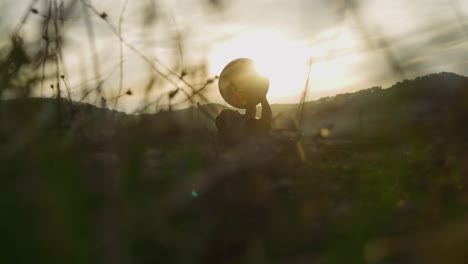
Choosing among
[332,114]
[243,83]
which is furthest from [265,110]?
[332,114]

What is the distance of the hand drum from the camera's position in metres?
4.65

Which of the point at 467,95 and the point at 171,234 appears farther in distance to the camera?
Result: the point at 467,95

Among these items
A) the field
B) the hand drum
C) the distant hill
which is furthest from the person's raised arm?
the field

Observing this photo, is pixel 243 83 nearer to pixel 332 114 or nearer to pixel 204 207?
pixel 332 114

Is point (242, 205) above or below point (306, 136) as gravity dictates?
below

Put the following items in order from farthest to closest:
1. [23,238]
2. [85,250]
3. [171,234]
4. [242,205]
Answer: [242,205] → [171,234] → [23,238] → [85,250]

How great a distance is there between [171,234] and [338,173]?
133 cm

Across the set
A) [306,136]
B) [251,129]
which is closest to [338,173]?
[306,136]

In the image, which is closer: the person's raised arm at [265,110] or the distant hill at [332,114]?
the distant hill at [332,114]

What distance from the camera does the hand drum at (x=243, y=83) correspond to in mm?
4652

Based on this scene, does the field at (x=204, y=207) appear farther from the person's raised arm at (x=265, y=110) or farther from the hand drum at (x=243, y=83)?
the hand drum at (x=243, y=83)

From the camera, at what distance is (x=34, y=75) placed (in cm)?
229

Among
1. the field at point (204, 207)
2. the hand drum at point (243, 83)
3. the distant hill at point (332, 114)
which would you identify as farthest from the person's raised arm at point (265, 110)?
the field at point (204, 207)

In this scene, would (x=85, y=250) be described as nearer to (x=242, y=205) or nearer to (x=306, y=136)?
(x=242, y=205)
